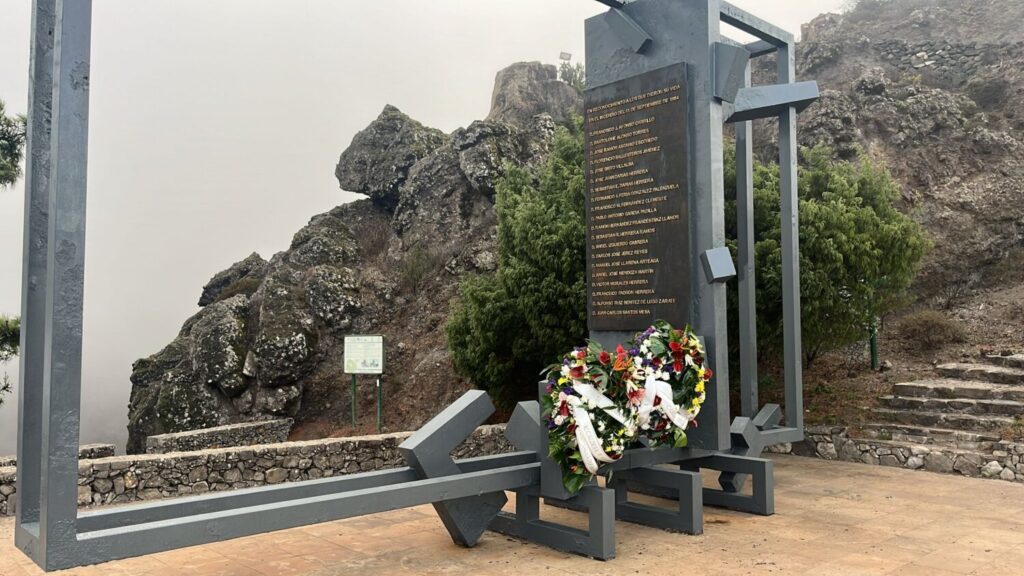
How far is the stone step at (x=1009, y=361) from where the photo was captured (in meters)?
10.4

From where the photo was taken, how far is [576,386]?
4684 mm

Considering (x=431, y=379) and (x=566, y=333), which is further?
(x=431, y=379)

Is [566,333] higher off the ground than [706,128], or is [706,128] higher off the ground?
[706,128]

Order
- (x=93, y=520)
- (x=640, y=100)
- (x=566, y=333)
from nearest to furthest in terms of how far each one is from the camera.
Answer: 1. (x=93, y=520)
2. (x=640, y=100)
3. (x=566, y=333)

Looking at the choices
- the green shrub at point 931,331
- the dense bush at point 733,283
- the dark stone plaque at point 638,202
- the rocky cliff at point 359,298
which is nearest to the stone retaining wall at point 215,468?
the dense bush at point 733,283

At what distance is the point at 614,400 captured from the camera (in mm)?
4730

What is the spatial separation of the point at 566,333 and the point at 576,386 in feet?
18.4

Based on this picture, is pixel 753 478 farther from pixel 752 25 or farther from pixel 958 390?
pixel 958 390

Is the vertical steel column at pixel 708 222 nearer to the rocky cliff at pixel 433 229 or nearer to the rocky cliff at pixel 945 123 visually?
the rocky cliff at pixel 433 229

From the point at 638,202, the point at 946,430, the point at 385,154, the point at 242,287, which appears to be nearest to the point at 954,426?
the point at 946,430

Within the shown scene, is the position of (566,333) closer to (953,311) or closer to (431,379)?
(431,379)

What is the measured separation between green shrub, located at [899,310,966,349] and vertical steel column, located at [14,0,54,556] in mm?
13300

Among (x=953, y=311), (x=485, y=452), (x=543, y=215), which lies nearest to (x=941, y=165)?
(x=953, y=311)

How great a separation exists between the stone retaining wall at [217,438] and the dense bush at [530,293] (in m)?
3.55
